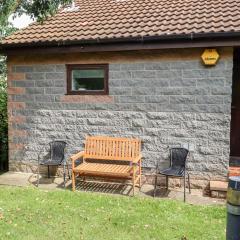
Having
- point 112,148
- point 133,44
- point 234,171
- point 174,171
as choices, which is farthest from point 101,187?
point 133,44

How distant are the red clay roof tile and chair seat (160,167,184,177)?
8.75 feet

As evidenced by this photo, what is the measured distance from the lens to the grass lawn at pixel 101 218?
5020mm

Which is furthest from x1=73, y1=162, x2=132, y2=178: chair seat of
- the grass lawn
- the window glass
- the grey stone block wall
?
the window glass

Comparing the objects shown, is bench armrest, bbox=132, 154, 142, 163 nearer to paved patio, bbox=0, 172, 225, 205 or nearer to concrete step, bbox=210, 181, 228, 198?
paved patio, bbox=0, 172, 225, 205

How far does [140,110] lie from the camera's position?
759cm

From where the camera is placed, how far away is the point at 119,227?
5262 millimetres

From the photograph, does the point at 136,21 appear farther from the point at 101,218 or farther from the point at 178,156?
the point at 101,218

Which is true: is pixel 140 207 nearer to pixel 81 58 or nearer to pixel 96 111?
pixel 96 111

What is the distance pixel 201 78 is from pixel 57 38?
3236 millimetres

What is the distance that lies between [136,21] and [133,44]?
1052 millimetres

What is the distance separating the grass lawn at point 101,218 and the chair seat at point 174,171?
0.52m

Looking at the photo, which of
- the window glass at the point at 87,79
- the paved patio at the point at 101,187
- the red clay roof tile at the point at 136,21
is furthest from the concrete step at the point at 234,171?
the window glass at the point at 87,79

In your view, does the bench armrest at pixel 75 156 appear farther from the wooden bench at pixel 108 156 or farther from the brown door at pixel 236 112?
Answer: the brown door at pixel 236 112

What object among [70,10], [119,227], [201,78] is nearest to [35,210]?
[119,227]
